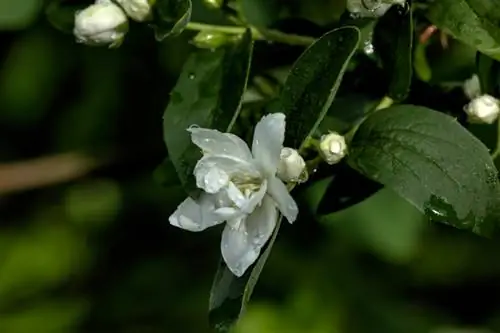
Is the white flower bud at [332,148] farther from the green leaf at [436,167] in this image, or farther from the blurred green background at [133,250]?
the blurred green background at [133,250]

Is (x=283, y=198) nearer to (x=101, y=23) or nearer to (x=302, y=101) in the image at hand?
(x=302, y=101)

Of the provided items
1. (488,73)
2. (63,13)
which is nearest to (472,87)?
(488,73)

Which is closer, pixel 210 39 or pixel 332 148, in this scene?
pixel 332 148

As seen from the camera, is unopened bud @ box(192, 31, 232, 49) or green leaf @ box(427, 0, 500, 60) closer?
green leaf @ box(427, 0, 500, 60)

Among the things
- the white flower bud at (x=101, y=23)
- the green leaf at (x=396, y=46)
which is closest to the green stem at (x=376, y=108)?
the green leaf at (x=396, y=46)

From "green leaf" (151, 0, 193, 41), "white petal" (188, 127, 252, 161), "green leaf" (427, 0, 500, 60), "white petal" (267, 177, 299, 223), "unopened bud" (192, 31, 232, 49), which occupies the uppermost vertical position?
"green leaf" (427, 0, 500, 60)

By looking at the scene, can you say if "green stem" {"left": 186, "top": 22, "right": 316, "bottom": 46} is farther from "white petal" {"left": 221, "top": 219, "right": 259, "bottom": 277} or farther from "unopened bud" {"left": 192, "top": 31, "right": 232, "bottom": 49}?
"white petal" {"left": 221, "top": 219, "right": 259, "bottom": 277}

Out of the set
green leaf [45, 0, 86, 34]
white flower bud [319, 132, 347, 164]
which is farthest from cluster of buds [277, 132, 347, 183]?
green leaf [45, 0, 86, 34]
